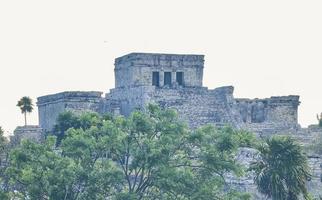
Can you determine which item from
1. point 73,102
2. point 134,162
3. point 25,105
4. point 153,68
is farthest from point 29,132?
point 134,162

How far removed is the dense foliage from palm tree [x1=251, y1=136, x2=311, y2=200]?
128 centimetres

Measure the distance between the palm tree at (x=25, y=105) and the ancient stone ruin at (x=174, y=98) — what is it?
634 cm

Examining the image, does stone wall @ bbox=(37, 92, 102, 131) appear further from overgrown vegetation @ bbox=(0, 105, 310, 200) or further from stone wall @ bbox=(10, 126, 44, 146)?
overgrown vegetation @ bbox=(0, 105, 310, 200)

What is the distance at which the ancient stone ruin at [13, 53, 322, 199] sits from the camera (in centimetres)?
7194

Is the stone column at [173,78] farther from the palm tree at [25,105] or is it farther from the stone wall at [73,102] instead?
the palm tree at [25,105]

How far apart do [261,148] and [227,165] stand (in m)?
2.52

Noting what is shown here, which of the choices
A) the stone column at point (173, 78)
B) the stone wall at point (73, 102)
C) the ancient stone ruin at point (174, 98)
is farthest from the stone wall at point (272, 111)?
the stone wall at point (73, 102)

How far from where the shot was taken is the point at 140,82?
72062 mm

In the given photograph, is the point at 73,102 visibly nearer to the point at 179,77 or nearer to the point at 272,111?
the point at 179,77

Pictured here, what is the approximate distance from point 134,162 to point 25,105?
99.7 feet

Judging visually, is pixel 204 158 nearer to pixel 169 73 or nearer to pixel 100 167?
pixel 100 167

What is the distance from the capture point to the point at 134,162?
52188mm

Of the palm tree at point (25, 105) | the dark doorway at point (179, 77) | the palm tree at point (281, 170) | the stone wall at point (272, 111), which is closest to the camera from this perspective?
the palm tree at point (281, 170)

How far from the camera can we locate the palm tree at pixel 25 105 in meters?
81.6
